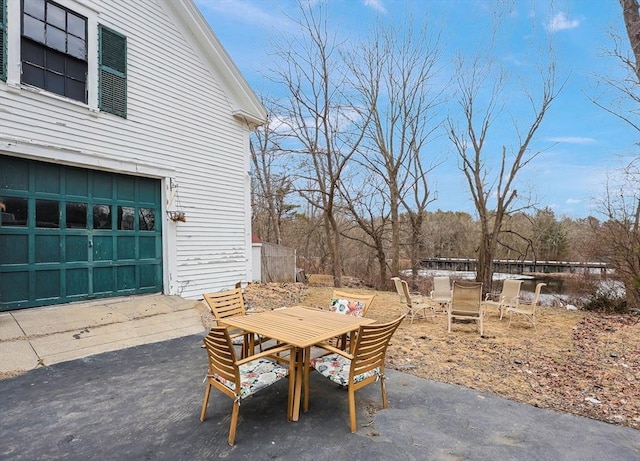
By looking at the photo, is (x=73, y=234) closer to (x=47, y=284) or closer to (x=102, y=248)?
(x=102, y=248)

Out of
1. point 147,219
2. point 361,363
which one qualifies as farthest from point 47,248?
point 361,363

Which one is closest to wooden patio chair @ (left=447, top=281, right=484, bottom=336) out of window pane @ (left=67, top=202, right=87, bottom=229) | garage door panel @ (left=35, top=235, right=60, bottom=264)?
window pane @ (left=67, top=202, right=87, bottom=229)

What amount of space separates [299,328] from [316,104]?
11338 millimetres

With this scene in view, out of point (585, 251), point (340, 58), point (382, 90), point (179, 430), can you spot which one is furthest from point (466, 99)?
point (179, 430)

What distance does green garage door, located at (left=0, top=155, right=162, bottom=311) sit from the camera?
204 inches

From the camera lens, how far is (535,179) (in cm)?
1316

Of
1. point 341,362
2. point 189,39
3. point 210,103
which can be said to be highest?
point 189,39

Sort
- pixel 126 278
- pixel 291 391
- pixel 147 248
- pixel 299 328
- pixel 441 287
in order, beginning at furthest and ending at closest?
pixel 441 287 < pixel 147 248 < pixel 126 278 < pixel 299 328 < pixel 291 391

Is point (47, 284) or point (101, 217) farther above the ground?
point (101, 217)

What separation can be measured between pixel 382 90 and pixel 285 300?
990 cm

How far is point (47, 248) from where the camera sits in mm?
5465

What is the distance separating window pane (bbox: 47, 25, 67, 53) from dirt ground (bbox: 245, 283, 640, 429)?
18.6ft

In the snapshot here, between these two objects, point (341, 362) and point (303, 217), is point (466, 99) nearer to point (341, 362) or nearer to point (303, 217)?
point (303, 217)

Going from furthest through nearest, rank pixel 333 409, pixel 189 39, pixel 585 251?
1. pixel 585 251
2. pixel 189 39
3. pixel 333 409
